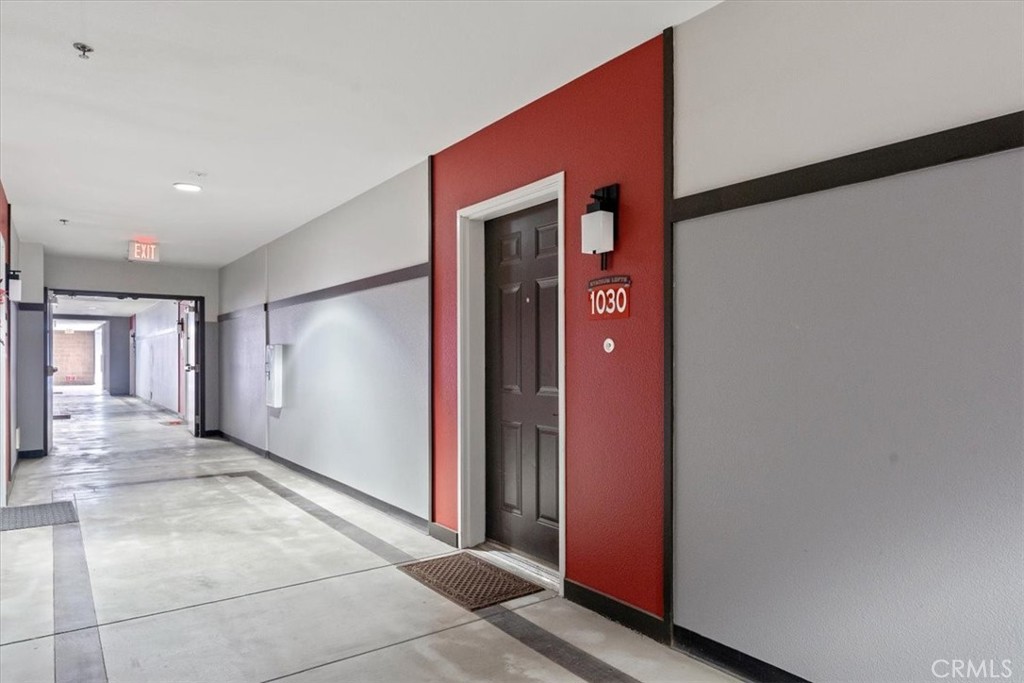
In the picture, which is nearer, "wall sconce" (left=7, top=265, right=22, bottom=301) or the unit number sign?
the unit number sign

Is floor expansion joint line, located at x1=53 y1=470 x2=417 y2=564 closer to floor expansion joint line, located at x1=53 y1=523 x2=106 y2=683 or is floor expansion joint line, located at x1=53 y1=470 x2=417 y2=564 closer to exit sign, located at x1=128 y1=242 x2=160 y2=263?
floor expansion joint line, located at x1=53 y1=523 x2=106 y2=683

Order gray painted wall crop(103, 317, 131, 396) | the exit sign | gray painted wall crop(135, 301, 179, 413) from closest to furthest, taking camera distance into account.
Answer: the exit sign < gray painted wall crop(135, 301, 179, 413) < gray painted wall crop(103, 317, 131, 396)

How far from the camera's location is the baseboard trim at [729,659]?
2.31m

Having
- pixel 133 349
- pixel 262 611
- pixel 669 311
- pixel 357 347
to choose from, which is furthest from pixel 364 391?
pixel 133 349

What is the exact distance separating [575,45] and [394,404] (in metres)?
2.96

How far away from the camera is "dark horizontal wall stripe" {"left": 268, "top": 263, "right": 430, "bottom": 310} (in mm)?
4598

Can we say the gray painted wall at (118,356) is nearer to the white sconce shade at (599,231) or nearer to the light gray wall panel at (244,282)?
the light gray wall panel at (244,282)

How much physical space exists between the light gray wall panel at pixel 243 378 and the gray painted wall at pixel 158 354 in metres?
4.55

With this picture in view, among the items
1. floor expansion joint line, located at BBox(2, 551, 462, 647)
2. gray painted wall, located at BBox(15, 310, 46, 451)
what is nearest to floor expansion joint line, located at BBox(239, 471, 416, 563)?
floor expansion joint line, located at BBox(2, 551, 462, 647)

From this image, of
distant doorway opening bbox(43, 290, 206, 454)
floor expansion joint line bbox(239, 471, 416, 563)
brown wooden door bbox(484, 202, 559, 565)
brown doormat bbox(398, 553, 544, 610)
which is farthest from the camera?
distant doorway opening bbox(43, 290, 206, 454)

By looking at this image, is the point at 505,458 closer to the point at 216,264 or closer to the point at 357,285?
the point at 357,285

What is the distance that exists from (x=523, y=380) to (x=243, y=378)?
5953 mm

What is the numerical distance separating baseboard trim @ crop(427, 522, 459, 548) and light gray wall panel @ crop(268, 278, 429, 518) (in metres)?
0.13

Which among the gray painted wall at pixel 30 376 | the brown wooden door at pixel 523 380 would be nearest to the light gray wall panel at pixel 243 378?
the gray painted wall at pixel 30 376
